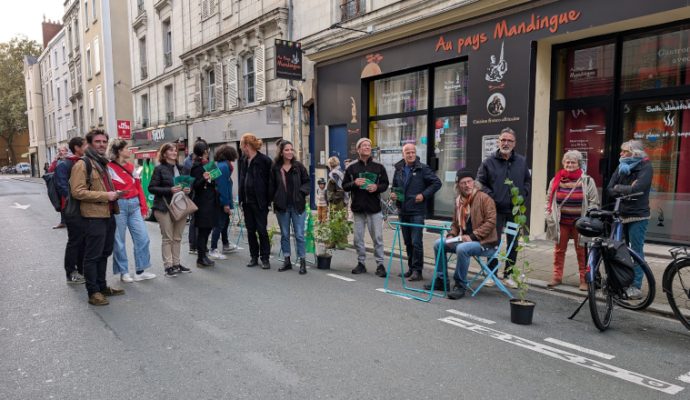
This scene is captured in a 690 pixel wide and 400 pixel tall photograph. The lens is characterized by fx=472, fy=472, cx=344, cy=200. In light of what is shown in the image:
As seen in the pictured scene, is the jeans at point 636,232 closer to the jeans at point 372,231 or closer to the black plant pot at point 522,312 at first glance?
the black plant pot at point 522,312

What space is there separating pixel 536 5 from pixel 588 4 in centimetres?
89

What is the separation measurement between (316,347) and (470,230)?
2542 mm

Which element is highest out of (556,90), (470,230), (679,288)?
(556,90)

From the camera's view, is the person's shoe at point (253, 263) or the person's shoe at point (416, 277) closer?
the person's shoe at point (416, 277)

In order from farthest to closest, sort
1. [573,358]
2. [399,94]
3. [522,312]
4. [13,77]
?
1. [13,77]
2. [399,94]
3. [522,312]
4. [573,358]

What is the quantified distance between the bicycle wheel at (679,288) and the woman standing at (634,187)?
1.02m

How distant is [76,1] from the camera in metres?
34.8

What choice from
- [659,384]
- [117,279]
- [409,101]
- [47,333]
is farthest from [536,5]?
[47,333]

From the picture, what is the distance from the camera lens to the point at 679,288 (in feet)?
14.6

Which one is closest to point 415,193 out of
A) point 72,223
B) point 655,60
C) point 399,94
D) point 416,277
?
point 416,277

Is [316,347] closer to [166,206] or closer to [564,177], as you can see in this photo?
[166,206]

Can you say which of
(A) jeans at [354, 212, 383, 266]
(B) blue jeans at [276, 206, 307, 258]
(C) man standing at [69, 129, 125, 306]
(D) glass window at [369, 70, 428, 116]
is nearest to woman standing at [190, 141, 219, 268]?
(B) blue jeans at [276, 206, 307, 258]

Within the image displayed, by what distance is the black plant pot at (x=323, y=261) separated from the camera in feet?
22.9

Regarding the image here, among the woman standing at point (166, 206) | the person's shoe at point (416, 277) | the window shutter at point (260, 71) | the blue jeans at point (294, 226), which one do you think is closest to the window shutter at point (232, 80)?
the window shutter at point (260, 71)
